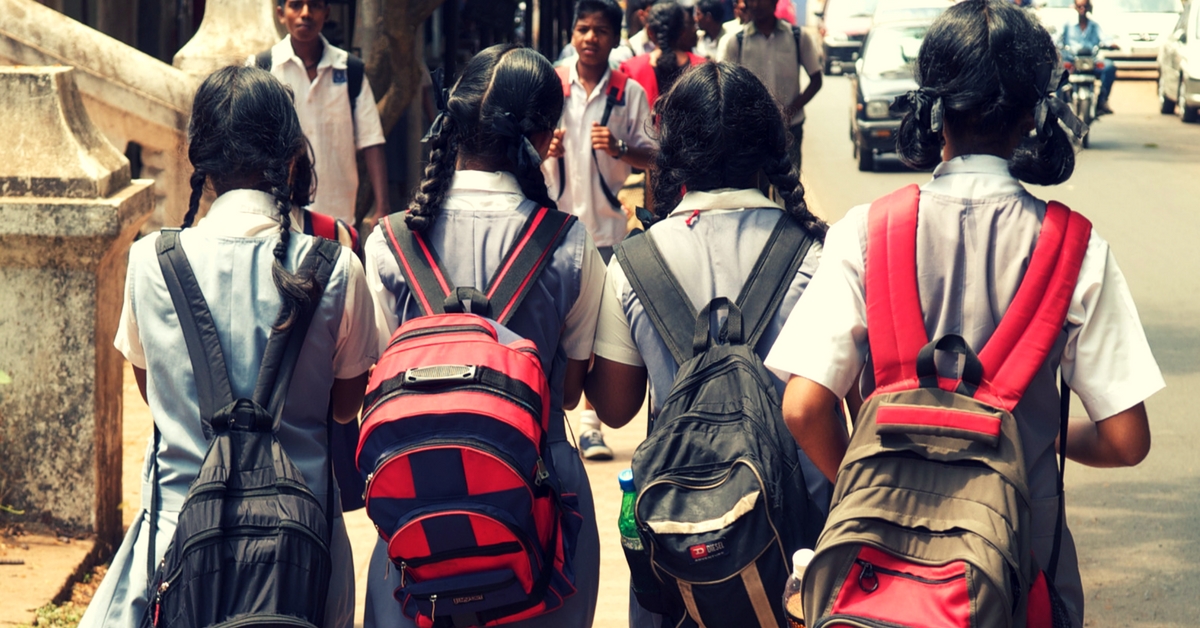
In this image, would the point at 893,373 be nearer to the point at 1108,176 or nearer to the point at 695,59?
the point at 695,59

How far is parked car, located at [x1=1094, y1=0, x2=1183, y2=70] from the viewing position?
84.7 feet

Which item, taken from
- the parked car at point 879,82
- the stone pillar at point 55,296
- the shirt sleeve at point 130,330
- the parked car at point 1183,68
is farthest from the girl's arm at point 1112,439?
the parked car at point 1183,68

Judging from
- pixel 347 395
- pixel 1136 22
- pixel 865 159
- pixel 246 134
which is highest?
pixel 246 134

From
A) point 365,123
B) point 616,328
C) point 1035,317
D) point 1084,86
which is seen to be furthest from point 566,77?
point 1084,86

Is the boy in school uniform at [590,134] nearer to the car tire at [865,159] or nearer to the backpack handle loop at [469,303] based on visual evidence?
the backpack handle loop at [469,303]

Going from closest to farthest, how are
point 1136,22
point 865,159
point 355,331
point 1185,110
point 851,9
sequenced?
point 355,331, point 865,159, point 1185,110, point 1136,22, point 851,9

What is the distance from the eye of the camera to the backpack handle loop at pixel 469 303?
2.71 metres

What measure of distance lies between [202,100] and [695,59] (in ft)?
17.2

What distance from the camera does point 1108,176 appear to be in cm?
1602

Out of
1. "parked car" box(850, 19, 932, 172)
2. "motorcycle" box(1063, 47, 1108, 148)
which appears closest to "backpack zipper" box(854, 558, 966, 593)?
"parked car" box(850, 19, 932, 172)

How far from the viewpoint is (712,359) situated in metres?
2.59

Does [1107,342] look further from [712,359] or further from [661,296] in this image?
[661,296]

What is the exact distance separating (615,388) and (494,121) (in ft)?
2.00

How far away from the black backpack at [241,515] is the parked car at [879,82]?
45.0 feet
